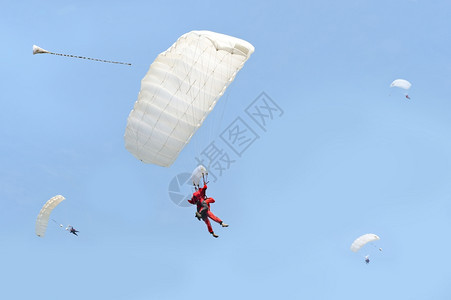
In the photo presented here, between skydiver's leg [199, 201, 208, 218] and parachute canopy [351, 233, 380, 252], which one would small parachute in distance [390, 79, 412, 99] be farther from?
skydiver's leg [199, 201, 208, 218]

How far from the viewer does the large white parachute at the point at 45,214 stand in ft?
217

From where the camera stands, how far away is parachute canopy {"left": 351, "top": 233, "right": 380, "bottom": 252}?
69.1 meters

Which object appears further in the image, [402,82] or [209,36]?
[402,82]

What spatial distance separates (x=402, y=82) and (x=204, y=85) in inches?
1348

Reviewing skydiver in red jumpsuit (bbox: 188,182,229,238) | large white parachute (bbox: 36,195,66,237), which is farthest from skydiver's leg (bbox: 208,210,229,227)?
large white parachute (bbox: 36,195,66,237)

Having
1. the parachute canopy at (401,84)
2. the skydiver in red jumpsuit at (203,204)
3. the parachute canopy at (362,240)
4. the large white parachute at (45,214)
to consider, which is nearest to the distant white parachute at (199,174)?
the skydiver in red jumpsuit at (203,204)

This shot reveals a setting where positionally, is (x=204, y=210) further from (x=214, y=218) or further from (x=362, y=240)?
(x=362, y=240)

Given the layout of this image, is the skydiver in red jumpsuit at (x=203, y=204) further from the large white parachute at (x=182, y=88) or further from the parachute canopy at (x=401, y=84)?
the parachute canopy at (x=401, y=84)

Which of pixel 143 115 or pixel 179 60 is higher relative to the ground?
pixel 179 60

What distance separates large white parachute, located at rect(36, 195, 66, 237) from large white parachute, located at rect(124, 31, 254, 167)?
25253 millimetres

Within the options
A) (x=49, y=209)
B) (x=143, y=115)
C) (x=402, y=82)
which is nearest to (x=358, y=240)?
(x=402, y=82)

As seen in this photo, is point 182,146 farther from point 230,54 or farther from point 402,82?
point 402,82

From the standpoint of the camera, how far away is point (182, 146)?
43.8m

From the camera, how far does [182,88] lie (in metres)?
42.6
